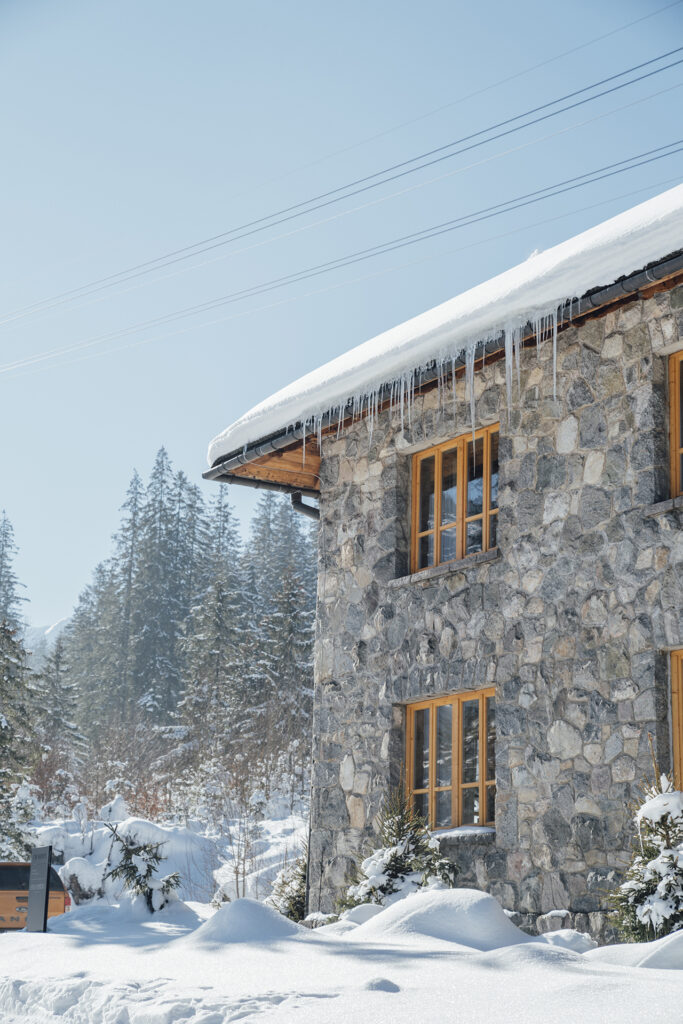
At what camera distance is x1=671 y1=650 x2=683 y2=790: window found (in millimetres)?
7141

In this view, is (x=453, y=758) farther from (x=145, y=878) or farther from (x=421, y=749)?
(x=145, y=878)

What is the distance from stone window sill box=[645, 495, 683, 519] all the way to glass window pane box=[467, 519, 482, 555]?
1.83 meters

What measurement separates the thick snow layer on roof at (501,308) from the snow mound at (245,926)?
13.4ft

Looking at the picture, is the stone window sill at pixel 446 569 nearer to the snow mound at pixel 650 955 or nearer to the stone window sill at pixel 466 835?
the stone window sill at pixel 466 835

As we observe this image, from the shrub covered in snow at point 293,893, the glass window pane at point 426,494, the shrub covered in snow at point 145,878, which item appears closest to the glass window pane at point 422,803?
the shrub covered in snow at point 293,893

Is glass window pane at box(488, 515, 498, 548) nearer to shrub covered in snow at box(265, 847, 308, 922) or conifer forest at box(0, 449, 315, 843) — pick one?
shrub covered in snow at box(265, 847, 308, 922)

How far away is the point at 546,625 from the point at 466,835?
166 centimetres

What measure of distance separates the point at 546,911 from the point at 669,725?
1.56 meters

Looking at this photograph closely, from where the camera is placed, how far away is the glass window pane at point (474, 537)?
906 centimetres

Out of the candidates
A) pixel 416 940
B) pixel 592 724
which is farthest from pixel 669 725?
pixel 416 940

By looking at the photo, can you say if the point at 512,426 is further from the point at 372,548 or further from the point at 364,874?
the point at 364,874

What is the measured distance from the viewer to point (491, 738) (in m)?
8.54

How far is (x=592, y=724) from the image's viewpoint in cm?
765

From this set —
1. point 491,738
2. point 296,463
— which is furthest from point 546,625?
point 296,463
